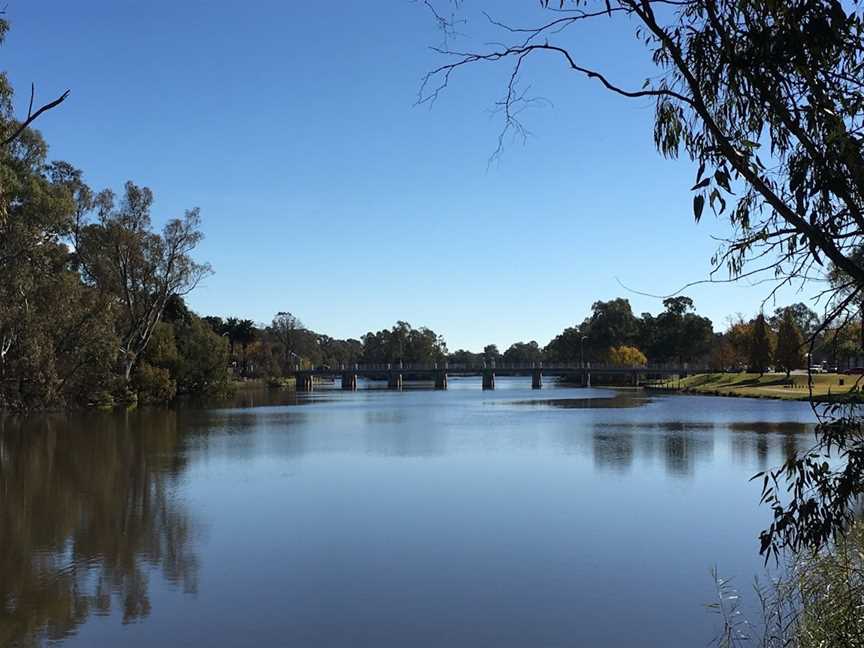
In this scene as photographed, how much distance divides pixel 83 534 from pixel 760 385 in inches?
2750

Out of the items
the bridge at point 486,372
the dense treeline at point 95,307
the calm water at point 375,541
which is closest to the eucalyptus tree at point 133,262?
the dense treeline at point 95,307

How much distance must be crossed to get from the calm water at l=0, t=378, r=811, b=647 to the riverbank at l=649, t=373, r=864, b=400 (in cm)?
3233

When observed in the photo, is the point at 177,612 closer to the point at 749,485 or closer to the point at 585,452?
the point at 749,485

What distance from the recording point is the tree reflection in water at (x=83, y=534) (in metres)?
10.7

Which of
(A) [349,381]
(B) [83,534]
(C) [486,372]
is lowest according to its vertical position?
(B) [83,534]

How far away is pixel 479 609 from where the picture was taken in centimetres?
1044

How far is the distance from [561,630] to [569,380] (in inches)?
5686

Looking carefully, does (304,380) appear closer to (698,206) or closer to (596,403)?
(596,403)

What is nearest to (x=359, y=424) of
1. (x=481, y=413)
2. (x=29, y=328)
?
(x=481, y=413)

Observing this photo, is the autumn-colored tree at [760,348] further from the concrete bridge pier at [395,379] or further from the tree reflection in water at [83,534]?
the tree reflection in water at [83,534]

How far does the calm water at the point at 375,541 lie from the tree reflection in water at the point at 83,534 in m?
0.06

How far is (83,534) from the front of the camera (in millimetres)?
15344

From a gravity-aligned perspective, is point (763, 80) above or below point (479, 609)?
A: above

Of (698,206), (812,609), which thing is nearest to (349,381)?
(812,609)
